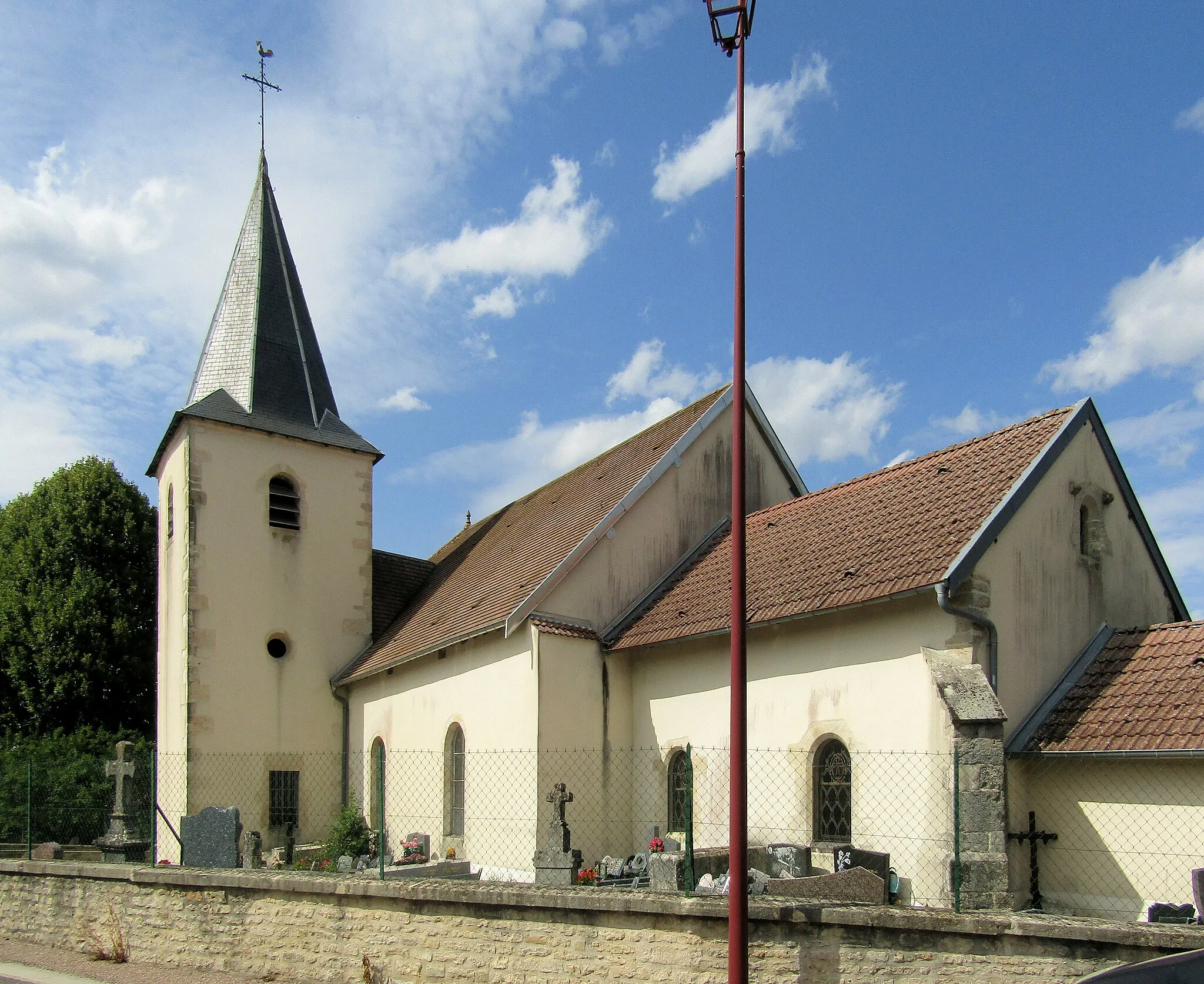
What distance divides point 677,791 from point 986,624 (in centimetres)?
576

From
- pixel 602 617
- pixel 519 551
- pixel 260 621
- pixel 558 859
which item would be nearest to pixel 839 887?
pixel 558 859

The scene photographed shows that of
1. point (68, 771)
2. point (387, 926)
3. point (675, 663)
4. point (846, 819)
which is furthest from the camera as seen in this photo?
point (68, 771)

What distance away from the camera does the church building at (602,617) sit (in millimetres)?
12742

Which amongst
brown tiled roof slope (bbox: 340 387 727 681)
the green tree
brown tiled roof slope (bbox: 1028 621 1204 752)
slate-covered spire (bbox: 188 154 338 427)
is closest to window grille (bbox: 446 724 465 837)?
brown tiled roof slope (bbox: 340 387 727 681)

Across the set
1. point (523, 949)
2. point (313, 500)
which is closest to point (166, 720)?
point (313, 500)

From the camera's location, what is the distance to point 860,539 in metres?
14.5

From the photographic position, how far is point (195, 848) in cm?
1212

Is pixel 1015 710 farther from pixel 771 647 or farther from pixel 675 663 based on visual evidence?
pixel 675 663

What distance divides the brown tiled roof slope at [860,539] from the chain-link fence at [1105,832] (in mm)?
2554

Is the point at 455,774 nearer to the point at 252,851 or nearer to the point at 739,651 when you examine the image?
the point at 252,851

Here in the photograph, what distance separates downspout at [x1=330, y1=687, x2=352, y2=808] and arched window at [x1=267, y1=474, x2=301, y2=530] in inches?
135

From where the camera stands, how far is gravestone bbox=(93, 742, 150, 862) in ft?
53.8

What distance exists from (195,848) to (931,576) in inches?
338

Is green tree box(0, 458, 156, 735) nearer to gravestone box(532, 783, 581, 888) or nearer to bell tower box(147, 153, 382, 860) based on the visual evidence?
bell tower box(147, 153, 382, 860)
